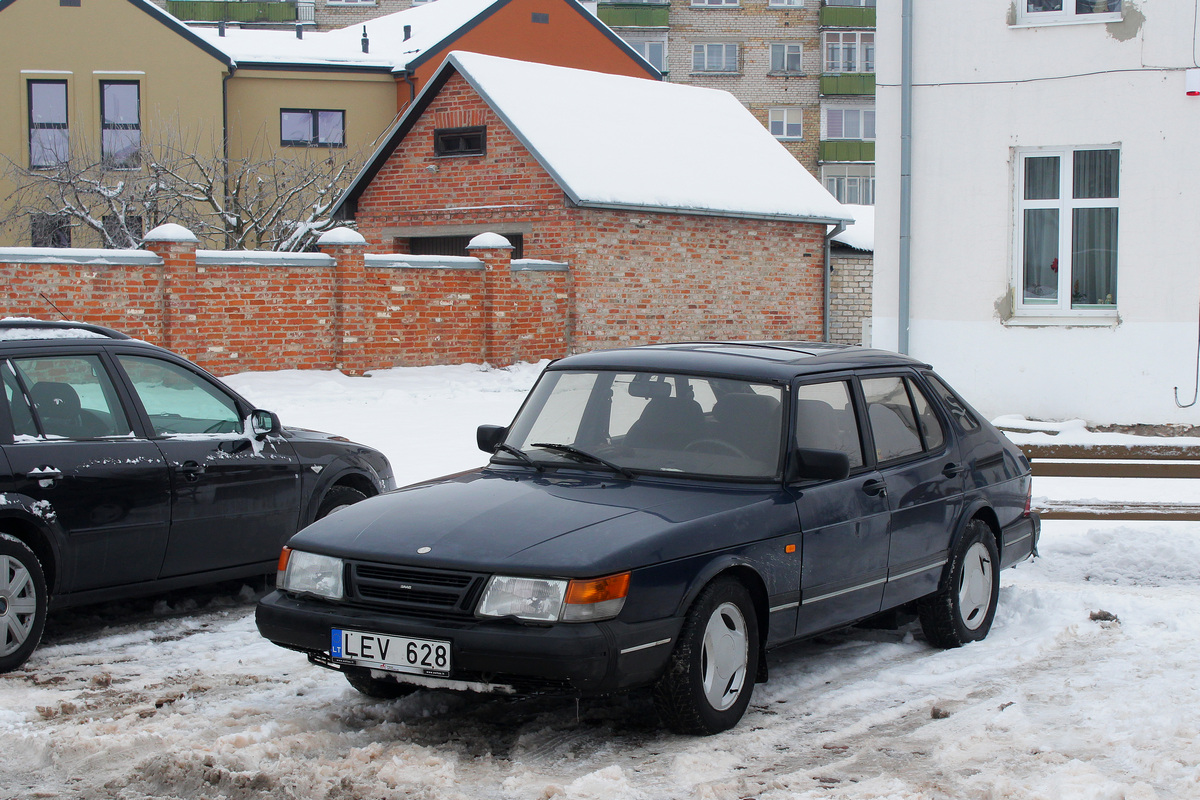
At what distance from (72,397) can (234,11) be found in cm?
6273

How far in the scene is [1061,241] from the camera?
1513cm

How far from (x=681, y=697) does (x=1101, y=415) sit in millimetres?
11456

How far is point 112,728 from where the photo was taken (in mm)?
5195

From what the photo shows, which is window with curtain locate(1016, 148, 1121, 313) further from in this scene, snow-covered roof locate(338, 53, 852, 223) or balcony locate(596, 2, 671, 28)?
balcony locate(596, 2, 671, 28)

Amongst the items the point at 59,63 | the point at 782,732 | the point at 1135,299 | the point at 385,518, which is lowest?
the point at 782,732

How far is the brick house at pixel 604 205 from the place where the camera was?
1037 inches

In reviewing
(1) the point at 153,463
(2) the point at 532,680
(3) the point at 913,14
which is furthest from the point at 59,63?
(2) the point at 532,680

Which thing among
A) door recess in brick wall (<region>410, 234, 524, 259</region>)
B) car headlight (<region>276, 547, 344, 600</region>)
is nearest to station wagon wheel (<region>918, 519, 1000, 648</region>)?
car headlight (<region>276, 547, 344, 600</region>)

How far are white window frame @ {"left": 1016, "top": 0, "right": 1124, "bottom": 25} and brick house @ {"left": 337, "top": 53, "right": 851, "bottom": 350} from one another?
446 inches

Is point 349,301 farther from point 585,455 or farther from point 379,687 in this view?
point 379,687

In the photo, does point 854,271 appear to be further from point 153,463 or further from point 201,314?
point 153,463

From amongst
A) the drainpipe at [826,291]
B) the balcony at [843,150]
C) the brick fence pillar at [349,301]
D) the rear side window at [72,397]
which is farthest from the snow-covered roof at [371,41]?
the rear side window at [72,397]

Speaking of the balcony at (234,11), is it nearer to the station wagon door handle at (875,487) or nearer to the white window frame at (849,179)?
the white window frame at (849,179)

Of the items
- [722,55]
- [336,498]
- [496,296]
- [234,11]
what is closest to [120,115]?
[496,296]
